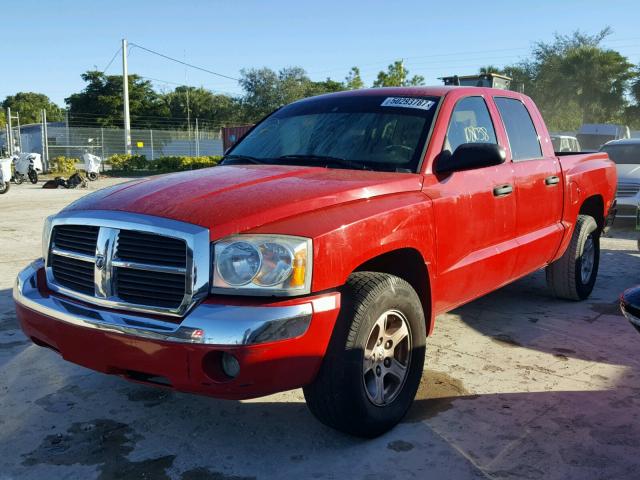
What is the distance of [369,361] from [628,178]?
9.51 m

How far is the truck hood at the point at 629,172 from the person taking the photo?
35.5 feet

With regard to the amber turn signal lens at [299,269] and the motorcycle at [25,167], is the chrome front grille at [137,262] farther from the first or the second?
the motorcycle at [25,167]

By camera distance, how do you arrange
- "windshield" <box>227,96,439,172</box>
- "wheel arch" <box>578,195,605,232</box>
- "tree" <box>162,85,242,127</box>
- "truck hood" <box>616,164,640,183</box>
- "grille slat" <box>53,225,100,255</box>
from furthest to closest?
"tree" <box>162,85,242,127</box>
"truck hood" <box>616,164,640,183</box>
"wheel arch" <box>578,195,605,232</box>
"windshield" <box>227,96,439,172</box>
"grille slat" <box>53,225,100,255</box>

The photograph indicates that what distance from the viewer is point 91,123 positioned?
51.1 metres

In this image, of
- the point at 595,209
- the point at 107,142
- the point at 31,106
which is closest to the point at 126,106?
the point at 107,142

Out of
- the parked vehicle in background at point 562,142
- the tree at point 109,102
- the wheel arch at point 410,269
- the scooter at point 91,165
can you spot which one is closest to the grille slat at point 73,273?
the wheel arch at point 410,269

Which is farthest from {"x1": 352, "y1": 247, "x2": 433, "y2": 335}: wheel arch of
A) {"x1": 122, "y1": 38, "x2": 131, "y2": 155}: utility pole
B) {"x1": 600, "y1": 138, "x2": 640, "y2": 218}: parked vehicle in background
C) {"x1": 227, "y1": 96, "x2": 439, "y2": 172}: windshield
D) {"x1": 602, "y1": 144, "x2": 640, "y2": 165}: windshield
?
{"x1": 122, "y1": 38, "x2": 131, "y2": 155}: utility pole

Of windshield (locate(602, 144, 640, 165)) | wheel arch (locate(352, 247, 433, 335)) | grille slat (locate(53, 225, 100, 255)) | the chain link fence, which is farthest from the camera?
the chain link fence

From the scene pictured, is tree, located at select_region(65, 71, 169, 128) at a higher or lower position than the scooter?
higher

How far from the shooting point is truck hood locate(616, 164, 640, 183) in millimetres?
10820

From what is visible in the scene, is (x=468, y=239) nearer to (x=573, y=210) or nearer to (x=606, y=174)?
(x=573, y=210)

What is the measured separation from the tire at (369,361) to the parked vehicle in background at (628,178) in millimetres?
8109

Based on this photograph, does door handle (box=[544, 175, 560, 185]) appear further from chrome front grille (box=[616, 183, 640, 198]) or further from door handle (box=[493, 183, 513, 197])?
chrome front grille (box=[616, 183, 640, 198])

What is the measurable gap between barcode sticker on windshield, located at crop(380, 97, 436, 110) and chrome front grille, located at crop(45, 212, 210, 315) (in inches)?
74.4
